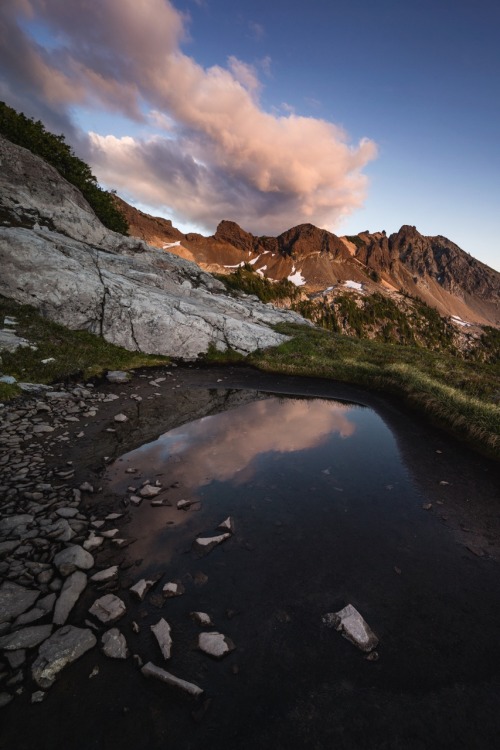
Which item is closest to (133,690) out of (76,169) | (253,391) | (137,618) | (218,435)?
Answer: (137,618)

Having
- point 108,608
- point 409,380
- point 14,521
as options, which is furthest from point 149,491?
point 409,380

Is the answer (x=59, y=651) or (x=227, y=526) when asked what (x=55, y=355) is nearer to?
(x=227, y=526)

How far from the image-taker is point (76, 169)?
46.2 meters

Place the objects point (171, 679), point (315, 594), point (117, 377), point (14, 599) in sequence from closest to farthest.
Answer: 1. point (171, 679)
2. point (14, 599)
3. point (315, 594)
4. point (117, 377)

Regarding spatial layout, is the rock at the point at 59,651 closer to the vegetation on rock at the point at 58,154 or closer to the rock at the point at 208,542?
the rock at the point at 208,542

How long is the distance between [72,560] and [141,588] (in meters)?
1.39

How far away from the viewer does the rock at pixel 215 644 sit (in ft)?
14.3

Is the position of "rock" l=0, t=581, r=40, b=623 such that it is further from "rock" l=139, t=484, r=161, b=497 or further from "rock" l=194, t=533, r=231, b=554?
"rock" l=139, t=484, r=161, b=497

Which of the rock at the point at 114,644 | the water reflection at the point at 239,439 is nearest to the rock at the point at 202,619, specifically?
the rock at the point at 114,644

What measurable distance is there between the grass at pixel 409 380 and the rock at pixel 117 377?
9.48m

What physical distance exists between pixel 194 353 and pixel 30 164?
106 feet

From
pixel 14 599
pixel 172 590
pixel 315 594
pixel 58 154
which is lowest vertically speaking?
pixel 14 599

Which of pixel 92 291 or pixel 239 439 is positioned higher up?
pixel 92 291

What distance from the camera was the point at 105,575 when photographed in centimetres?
535
